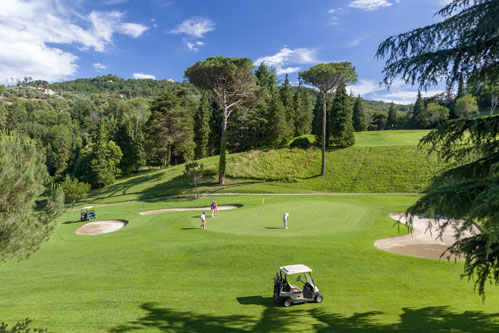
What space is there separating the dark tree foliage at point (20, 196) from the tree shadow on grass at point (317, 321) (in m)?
3.57

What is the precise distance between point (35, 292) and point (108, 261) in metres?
3.54

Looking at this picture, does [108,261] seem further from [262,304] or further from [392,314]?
[392,314]

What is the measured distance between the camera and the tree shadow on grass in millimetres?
8375

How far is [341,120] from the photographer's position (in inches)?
1845

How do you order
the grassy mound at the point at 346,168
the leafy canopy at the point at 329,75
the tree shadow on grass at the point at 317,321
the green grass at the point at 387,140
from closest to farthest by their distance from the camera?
the tree shadow on grass at the point at 317,321 → the grassy mound at the point at 346,168 → the leafy canopy at the point at 329,75 → the green grass at the point at 387,140

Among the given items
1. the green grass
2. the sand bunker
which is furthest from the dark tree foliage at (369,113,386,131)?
the sand bunker

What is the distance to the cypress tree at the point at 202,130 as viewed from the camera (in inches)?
2603

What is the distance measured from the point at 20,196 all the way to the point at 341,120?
44884mm

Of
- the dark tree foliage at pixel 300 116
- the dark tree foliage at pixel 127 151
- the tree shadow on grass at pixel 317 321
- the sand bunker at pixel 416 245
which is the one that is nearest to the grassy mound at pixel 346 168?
the dark tree foliage at pixel 300 116

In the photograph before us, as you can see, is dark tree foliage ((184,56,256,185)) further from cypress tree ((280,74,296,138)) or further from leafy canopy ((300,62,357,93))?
cypress tree ((280,74,296,138))

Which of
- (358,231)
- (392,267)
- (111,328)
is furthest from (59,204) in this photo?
(358,231)

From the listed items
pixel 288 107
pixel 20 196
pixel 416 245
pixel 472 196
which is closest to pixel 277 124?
pixel 288 107

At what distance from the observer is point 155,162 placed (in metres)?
79.9

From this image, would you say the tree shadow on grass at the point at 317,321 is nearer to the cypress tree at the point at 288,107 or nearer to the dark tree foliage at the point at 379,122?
the cypress tree at the point at 288,107
